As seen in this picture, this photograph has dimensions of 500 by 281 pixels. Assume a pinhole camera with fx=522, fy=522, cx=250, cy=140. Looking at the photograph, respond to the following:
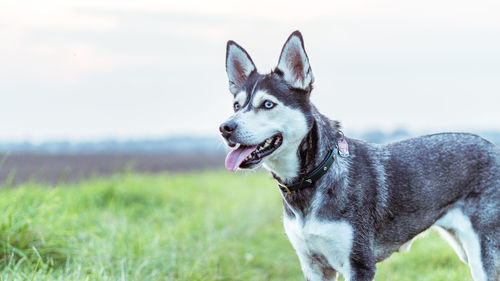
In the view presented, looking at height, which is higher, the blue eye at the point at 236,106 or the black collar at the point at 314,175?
the blue eye at the point at 236,106

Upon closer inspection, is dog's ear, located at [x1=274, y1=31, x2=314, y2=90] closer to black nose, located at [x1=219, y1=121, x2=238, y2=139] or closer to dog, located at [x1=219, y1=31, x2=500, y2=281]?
dog, located at [x1=219, y1=31, x2=500, y2=281]

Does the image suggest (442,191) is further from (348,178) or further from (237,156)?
(237,156)

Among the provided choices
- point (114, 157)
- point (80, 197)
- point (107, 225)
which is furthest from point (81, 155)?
point (107, 225)

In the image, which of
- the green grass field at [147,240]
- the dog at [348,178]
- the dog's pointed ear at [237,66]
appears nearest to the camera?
the dog at [348,178]

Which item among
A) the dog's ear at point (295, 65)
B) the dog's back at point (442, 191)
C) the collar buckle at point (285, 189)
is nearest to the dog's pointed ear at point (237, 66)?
the dog's ear at point (295, 65)

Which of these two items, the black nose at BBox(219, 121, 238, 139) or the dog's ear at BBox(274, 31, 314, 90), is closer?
the black nose at BBox(219, 121, 238, 139)

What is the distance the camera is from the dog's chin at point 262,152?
12.9 feet

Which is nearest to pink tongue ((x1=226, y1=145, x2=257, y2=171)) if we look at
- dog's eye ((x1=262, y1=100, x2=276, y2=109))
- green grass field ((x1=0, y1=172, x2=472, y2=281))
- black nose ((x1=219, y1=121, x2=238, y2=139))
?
black nose ((x1=219, y1=121, x2=238, y2=139))

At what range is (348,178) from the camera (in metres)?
4.21

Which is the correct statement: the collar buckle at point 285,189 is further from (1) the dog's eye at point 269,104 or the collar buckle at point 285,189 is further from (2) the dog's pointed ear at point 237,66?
(2) the dog's pointed ear at point 237,66

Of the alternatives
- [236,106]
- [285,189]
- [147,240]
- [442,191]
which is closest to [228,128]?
[236,106]

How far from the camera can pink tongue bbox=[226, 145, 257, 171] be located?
3.92 meters

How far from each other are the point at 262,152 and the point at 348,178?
77 centimetres

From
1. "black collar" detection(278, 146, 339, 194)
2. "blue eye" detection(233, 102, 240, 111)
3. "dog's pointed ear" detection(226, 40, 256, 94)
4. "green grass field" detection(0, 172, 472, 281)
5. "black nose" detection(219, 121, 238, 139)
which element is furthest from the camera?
"green grass field" detection(0, 172, 472, 281)
